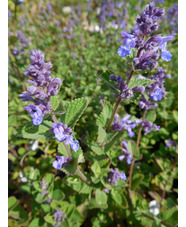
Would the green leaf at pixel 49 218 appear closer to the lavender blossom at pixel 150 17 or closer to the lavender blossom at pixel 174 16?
the lavender blossom at pixel 150 17

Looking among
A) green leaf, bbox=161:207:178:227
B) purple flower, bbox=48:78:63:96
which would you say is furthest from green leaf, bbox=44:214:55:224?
purple flower, bbox=48:78:63:96

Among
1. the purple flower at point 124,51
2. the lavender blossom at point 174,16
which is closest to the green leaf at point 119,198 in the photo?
the purple flower at point 124,51

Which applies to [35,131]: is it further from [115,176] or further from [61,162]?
[115,176]

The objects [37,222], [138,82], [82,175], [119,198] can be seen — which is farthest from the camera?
[37,222]

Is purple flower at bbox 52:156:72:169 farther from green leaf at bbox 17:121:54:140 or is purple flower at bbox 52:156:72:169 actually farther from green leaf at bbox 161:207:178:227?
green leaf at bbox 161:207:178:227

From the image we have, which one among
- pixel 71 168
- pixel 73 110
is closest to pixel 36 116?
pixel 73 110

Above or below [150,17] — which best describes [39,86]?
below
